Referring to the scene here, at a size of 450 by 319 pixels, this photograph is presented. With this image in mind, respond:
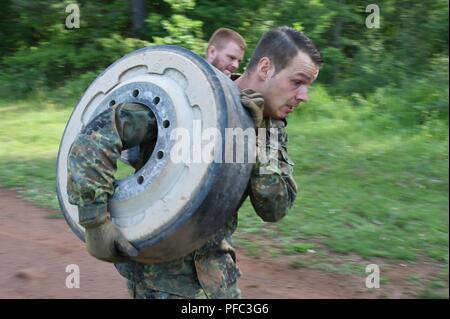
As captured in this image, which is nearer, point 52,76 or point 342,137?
point 342,137

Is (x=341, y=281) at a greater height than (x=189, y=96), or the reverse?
(x=189, y=96)

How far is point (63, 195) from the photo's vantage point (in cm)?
245

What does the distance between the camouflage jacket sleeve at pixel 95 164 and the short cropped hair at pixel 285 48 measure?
645mm

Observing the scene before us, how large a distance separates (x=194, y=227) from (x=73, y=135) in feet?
2.28

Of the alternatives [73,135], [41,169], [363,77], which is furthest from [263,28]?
[73,135]

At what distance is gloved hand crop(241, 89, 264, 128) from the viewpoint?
7.46 feet

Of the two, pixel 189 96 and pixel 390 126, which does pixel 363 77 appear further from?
pixel 189 96

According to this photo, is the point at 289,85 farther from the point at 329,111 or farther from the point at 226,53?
the point at 329,111

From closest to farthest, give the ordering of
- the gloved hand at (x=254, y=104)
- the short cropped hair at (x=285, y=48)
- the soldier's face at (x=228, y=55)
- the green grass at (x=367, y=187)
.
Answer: the gloved hand at (x=254, y=104), the short cropped hair at (x=285, y=48), the soldier's face at (x=228, y=55), the green grass at (x=367, y=187)

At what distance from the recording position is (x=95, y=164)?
207 centimetres

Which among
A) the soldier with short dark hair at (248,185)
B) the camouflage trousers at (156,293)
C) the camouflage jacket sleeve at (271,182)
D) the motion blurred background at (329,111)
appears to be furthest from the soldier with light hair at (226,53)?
the camouflage trousers at (156,293)

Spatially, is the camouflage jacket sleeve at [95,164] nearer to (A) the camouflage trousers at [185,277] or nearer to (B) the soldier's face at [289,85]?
(A) the camouflage trousers at [185,277]

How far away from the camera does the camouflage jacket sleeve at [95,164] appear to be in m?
2.07

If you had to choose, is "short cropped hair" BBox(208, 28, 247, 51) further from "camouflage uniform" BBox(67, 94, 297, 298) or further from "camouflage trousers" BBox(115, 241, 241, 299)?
"camouflage trousers" BBox(115, 241, 241, 299)
